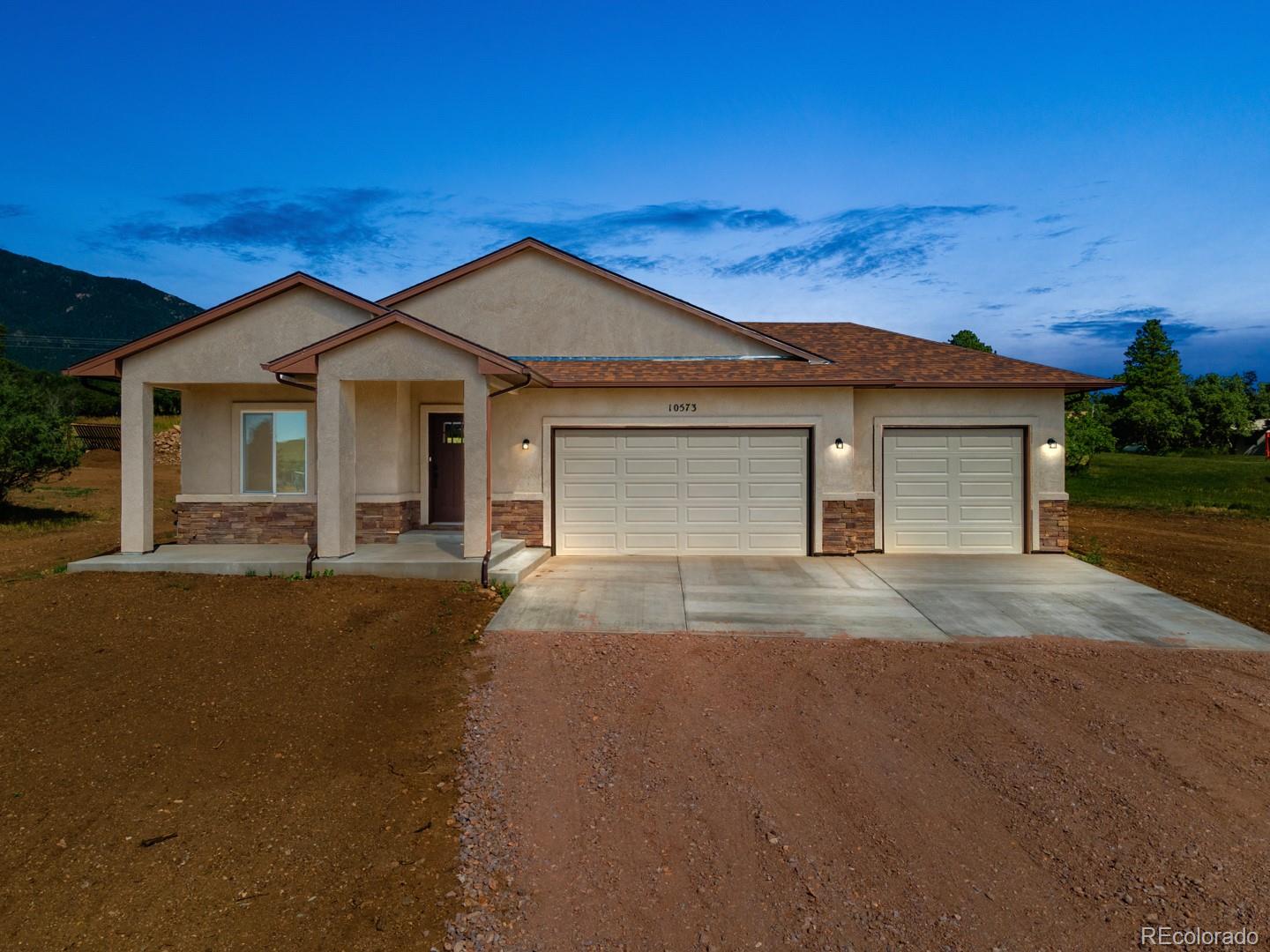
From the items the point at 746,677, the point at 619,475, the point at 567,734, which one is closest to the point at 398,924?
the point at 567,734

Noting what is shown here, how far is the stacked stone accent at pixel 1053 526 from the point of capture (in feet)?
39.6

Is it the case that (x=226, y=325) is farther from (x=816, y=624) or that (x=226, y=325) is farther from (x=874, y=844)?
(x=874, y=844)

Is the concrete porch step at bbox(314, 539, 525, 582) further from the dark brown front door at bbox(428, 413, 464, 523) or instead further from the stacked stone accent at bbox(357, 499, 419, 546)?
the dark brown front door at bbox(428, 413, 464, 523)

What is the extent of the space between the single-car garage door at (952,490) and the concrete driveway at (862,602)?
2.73 ft

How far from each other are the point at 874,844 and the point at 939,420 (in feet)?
31.9

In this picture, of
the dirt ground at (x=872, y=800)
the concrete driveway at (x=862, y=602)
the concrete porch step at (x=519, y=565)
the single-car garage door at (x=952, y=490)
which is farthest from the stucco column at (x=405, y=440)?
the single-car garage door at (x=952, y=490)

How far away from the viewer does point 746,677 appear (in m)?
6.06

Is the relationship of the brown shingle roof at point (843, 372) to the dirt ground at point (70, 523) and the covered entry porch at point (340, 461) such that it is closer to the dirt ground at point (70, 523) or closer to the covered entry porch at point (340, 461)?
the covered entry porch at point (340, 461)

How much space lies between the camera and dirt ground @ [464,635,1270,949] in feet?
10.2

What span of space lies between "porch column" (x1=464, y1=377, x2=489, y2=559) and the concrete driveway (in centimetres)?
94

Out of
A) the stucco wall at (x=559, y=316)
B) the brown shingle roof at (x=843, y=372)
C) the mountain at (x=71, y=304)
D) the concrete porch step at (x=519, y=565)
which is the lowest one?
the concrete porch step at (x=519, y=565)

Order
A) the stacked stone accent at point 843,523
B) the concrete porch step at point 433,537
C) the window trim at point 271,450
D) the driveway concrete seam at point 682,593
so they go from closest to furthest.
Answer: the driveway concrete seam at point 682,593 < the concrete porch step at point 433,537 < the window trim at point 271,450 < the stacked stone accent at point 843,523

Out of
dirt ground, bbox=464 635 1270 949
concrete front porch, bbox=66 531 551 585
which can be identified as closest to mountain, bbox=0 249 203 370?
concrete front porch, bbox=66 531 551 585

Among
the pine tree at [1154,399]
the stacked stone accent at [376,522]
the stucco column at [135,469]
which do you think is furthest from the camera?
the pine tree at [1154,399]
